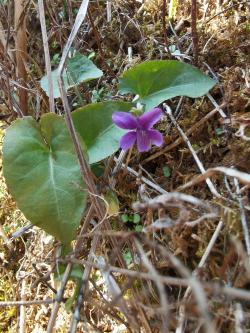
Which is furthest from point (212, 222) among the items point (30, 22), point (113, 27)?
point (30, 22)

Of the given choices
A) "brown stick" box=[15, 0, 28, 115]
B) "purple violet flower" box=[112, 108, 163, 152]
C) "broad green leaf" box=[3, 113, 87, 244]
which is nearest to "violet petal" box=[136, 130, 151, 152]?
"purple violet flower" box=[112, 108, 163, 152]

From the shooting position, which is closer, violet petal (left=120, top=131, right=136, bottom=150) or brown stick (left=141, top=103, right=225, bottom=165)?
violet petal (left=120, top=131, right=136, bottom=150)

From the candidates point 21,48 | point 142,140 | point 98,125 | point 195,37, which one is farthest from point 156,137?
point 21,48

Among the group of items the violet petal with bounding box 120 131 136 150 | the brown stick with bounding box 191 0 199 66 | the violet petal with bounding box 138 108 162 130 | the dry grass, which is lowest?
the dry grass

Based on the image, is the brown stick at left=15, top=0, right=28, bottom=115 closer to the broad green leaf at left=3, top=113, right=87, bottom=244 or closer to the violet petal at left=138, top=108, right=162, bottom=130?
the broad green leaf at left=3, top=113, right=87, bottom=244

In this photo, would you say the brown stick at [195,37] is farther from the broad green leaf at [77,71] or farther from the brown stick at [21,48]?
the brown stick at [21,48]

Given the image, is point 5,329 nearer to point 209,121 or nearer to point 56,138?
point 56,138

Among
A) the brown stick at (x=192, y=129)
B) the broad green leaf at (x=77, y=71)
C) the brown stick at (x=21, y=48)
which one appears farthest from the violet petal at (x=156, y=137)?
the brown stick at (x=21, y=48)
